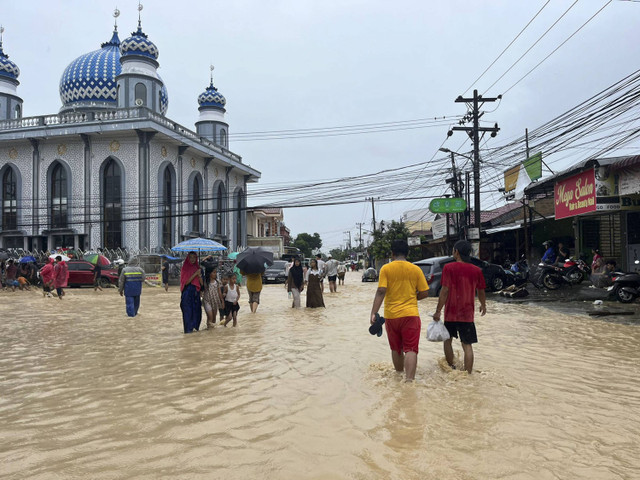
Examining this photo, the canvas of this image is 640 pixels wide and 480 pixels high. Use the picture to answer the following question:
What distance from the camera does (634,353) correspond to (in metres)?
7.30

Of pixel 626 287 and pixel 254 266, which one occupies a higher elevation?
pixel 254 266

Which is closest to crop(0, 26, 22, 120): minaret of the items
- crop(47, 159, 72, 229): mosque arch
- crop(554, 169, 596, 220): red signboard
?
crop(47, 159, 72, 229): mosque arch

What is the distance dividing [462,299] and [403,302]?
0.80 m

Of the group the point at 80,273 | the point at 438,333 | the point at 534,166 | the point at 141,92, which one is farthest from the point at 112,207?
the point at 438,333

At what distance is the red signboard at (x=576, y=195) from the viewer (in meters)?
15.4

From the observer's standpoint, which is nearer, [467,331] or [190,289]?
[467,331]

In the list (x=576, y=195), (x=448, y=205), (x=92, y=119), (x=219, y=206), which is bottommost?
(x=576, y=195)

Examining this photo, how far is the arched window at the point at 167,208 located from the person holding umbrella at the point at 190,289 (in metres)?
27.0

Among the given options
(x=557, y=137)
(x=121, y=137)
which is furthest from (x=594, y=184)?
(x=121, y=137)

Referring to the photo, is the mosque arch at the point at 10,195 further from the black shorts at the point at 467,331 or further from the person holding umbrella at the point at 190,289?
the black shorts at the point at 467,331

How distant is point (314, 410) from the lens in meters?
4.64

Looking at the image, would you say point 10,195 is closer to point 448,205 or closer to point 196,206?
point 196,206

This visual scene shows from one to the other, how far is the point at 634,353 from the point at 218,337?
6.46 metres

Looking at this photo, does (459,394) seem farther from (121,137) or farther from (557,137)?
(121,137)
